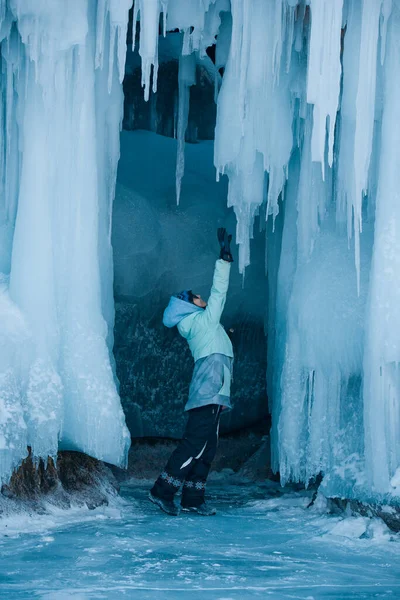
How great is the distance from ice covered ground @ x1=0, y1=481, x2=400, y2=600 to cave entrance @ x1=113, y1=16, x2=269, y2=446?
252cm

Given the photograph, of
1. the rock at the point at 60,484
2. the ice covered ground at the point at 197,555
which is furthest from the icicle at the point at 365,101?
the rock at the point at 60,484

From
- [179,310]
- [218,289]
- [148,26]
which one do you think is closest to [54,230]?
[179,310]

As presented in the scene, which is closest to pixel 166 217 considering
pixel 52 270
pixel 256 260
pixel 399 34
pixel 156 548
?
pixel 256 260

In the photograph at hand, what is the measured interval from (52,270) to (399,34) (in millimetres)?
2545

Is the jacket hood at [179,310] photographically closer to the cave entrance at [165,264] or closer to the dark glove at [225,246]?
the dark glove at [225,246]

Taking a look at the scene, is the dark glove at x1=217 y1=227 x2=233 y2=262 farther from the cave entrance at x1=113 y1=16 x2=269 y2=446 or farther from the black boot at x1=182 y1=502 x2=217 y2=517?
the cave entrance at x1=113 y1=16 x2=269 y2=446

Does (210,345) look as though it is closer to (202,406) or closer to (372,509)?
(202,406)

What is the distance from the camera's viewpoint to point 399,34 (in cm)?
499

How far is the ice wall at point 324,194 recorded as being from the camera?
15.8 feet

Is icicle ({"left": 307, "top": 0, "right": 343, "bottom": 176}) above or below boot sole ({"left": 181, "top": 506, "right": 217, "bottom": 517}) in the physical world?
above

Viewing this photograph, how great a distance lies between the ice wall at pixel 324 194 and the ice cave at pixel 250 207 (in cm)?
1

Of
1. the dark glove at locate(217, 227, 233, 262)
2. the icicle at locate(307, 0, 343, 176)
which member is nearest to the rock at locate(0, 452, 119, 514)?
the dark glove at locate(217, 227, 233, 262)

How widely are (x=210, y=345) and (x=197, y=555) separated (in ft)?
5.55

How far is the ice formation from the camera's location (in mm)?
4855
